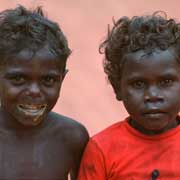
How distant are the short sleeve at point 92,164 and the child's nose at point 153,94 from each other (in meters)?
0.35

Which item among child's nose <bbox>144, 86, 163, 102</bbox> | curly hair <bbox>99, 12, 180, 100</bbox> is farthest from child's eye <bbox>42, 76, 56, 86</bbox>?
child's nose <bbox>144, 86, 163, 102</bbox>

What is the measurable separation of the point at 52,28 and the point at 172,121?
676 millimetres

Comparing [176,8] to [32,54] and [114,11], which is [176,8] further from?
[32,54]

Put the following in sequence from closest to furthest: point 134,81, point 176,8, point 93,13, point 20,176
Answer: point 134,81 < point 20,176 < point 93,13 < point 176,8

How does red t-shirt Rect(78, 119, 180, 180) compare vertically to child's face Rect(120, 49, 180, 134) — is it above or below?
below

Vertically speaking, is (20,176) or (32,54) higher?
(32,54)

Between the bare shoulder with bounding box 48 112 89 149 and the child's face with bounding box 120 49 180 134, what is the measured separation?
16.0 inches

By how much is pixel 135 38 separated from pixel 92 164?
59 centimetres

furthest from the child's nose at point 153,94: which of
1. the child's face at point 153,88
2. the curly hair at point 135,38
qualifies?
the curly hair at point 135,38

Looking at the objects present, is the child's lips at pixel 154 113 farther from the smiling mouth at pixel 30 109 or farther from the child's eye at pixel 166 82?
the smiling mouth at pixel 30 109

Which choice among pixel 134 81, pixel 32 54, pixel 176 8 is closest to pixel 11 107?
pixel 32 54

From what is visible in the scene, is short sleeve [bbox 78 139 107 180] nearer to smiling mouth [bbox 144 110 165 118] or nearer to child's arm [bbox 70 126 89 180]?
child's arm [bbox 70 126 89 180]

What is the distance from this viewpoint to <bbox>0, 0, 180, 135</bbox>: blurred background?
19.5ft

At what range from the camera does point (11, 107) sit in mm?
3109
